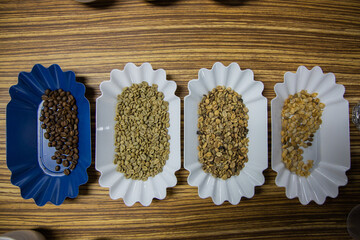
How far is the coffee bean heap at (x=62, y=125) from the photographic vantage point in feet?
2.72

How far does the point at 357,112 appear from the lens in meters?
0.86

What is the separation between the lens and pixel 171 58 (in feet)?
2.82

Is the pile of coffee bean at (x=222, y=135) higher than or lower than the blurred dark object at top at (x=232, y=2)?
lower

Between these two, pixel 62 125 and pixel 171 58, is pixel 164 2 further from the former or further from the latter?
pixel 62 125

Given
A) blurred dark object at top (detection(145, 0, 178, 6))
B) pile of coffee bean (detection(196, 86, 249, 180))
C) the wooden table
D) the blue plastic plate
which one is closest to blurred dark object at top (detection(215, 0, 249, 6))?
the wooden table

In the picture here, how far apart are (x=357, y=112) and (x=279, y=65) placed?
1.26 ft

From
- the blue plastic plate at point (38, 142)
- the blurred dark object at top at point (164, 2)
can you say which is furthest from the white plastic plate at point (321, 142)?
the blue plastic plate at point (38, 142)

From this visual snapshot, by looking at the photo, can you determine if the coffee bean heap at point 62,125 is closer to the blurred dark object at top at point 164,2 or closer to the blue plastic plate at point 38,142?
the blue plastic plate at point 38,142

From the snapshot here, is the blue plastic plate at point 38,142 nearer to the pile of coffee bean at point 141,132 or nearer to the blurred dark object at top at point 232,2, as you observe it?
the pile of coffee bean at point 141,132

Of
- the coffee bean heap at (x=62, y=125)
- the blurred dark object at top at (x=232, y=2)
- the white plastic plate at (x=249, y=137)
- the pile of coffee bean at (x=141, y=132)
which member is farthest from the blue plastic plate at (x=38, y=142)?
the blurred dark object at top at (x=232, y=2)

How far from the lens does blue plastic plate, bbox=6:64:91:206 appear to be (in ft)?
2.62

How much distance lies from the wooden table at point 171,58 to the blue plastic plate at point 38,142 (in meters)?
0.06

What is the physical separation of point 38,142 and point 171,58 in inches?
27.0

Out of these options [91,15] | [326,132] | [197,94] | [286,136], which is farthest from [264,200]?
[91,15]
